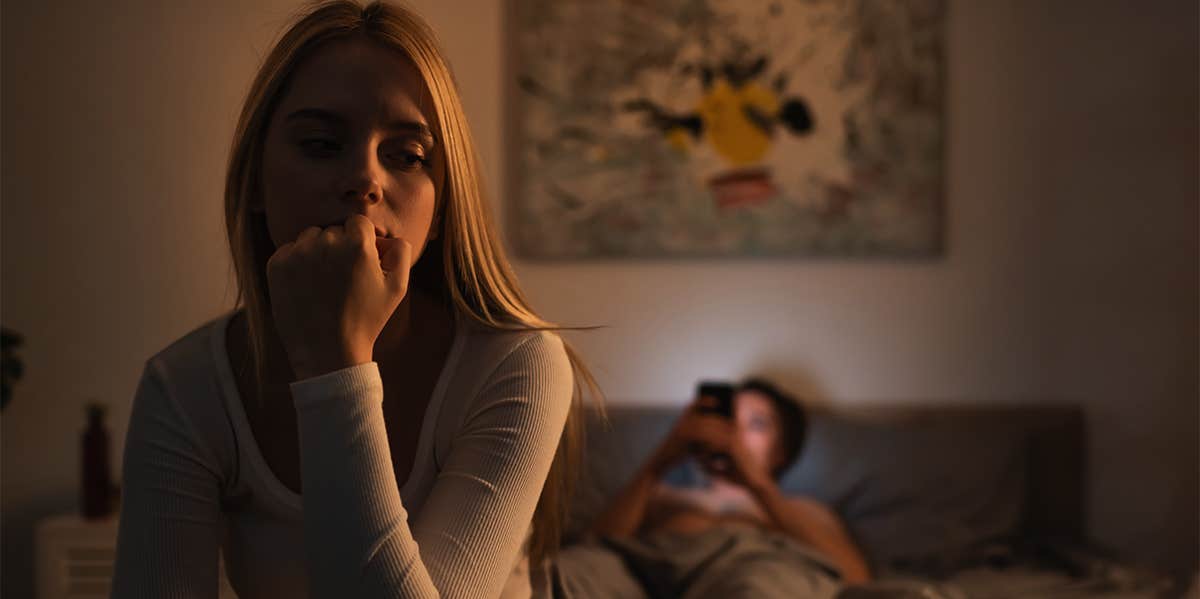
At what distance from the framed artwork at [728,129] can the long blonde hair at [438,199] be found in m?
1.42

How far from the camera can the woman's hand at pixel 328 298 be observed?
2.07 ft

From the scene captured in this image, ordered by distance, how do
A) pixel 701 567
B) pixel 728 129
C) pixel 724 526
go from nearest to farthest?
pixel 701 567
pixel 724 526
pixel 728 129

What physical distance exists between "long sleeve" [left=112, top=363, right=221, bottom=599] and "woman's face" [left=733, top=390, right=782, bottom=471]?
1366mm

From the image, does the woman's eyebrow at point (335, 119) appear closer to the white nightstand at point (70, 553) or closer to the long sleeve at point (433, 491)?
the long sleeve at point (433, 491)

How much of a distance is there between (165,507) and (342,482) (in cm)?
18

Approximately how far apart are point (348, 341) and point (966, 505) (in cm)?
165

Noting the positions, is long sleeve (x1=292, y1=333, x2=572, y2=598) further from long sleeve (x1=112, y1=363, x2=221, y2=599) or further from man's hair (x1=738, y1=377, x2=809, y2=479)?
man's hair (x1=738, y1=377, x2=809, y2=479)

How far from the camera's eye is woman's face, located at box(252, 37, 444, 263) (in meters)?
0.70

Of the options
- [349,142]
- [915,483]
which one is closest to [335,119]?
[349,142]

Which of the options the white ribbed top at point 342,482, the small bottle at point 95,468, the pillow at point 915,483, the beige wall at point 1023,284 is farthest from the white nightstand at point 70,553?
the pillow at point 915,483

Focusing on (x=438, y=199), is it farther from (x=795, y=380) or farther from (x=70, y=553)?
(x=795, y=380)

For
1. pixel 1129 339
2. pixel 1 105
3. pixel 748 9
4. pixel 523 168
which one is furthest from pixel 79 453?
pixel 1129 339

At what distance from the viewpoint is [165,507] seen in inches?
27.2

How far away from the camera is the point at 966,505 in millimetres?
1929
